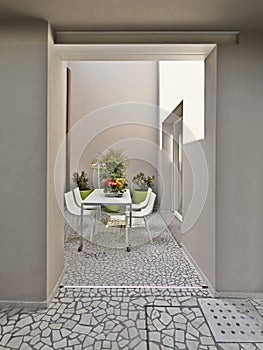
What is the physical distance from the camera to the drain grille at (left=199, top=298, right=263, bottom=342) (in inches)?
69.6

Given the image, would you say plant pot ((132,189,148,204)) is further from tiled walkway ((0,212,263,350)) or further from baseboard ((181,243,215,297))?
tiled walkway ((0,212,263,350))

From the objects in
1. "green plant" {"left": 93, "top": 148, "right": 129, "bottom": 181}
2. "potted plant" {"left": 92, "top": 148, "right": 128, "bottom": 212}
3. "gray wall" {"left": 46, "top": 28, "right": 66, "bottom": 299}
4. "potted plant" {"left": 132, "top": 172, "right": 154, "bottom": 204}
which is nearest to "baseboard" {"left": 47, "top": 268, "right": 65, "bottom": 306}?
"gray wall" {"left": 46, "top": 28, "right": 66, "bottom": 299}

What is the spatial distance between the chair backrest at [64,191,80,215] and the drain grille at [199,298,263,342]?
2385 mm

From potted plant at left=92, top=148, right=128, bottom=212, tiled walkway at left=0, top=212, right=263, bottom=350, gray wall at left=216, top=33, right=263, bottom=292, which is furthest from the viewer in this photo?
potted plant at left=92, top=148, right=128, bottom=212

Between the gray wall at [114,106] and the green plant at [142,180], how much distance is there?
166 millimetres

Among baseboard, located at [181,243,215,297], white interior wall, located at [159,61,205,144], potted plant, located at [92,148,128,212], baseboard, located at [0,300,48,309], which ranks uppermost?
white interior wall, located at [159,61,205,144]

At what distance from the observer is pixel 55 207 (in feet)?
7.75

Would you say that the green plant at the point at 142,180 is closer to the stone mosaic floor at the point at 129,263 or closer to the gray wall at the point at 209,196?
the stone mosaic floor at the point at 129,263

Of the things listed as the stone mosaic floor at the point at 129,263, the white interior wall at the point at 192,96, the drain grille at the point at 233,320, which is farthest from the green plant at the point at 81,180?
the drain grille at the point at 233,320

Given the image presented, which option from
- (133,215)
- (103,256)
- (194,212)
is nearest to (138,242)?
(133,215)

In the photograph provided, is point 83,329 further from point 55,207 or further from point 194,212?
point 194,212

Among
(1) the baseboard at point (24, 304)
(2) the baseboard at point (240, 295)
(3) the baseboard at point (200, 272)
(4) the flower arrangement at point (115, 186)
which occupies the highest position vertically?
(4) the flower arrangement at point (115, 186)

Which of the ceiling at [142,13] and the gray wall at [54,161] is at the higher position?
the ceiling at [142,13]

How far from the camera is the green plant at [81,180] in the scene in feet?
22.2
